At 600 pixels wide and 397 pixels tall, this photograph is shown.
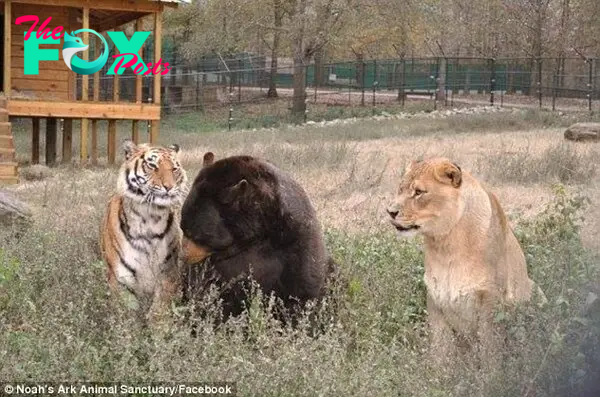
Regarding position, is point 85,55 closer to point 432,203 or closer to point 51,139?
point 51,139

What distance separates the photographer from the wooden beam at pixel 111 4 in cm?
2053

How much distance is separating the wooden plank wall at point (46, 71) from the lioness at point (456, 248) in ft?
57.7

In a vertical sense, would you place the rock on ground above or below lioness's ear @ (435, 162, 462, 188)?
below

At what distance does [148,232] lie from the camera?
672 cm

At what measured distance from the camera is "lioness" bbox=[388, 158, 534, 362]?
6.08 meters

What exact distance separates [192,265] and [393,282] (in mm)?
1749

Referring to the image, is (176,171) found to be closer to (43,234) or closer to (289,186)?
(289,186)

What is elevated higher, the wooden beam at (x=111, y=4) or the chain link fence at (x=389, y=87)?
the wooden beam at (x=111, y=4)

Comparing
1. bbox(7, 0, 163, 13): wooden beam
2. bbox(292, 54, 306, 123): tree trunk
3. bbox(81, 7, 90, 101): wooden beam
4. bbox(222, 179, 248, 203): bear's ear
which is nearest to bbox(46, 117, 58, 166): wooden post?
bbox(81, 7, 90, 101): wooden beam

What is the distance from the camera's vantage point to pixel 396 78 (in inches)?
2012

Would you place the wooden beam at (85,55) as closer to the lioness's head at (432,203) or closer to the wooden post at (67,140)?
the wooden post at (67,140)

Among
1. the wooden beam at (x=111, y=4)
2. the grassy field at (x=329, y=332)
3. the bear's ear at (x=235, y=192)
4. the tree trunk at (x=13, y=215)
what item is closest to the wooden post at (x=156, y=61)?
the wooden beam at (x=111, y=4)

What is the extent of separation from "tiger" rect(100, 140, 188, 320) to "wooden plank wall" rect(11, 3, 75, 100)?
16588mm

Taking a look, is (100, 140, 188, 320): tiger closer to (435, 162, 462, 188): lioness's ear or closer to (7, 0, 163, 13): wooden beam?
(435, 162, 462, 188): lioness's ear
